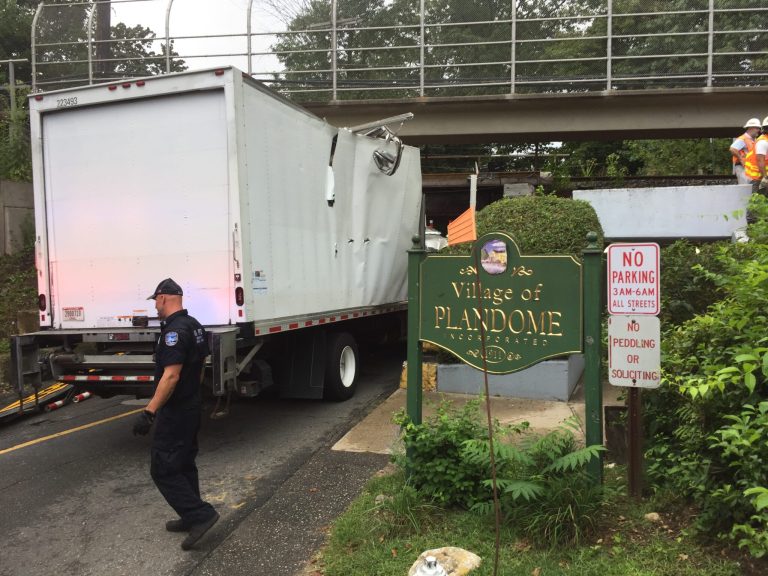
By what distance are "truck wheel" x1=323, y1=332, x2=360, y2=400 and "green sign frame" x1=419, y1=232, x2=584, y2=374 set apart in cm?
337

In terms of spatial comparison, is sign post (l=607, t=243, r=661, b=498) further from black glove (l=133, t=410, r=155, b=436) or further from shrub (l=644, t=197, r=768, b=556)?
black glove (l=133, t=410, r=155, b=436)

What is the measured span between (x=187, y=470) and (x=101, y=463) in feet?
7.14

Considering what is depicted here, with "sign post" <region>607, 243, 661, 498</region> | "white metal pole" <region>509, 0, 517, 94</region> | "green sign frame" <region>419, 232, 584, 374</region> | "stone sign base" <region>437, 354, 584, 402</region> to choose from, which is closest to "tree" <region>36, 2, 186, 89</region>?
"white metal pole" <region>509, 0, 517, 94</region>

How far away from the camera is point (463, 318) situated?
13.5 ft

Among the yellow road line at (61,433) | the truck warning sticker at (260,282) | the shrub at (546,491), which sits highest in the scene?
the truck warning sticker at (260,282)

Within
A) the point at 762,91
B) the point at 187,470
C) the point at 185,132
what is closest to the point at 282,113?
the point at 185,132

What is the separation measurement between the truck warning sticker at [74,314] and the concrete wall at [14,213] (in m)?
7.57

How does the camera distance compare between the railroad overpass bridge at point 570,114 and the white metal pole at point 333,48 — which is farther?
the white metal pole at point 333,48

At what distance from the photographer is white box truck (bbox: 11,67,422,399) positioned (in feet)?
18.4

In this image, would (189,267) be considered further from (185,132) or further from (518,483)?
(518,483)

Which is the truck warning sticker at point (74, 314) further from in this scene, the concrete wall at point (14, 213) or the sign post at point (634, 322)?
the concrete wall at point (14, 213)

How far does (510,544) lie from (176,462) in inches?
85.3

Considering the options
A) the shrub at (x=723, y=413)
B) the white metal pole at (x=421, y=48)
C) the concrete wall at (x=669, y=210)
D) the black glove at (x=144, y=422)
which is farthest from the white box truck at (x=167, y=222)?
the white metal pole at (x=421, y=48)

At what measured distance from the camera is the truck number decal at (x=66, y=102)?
6008mm
